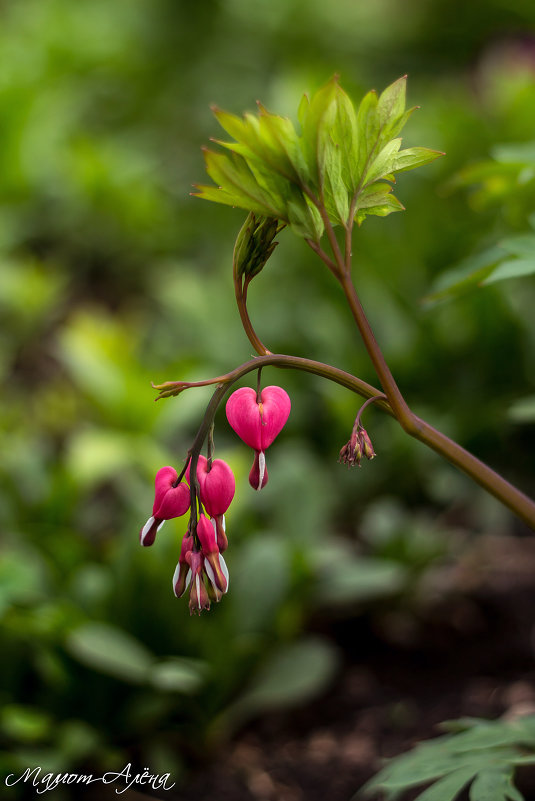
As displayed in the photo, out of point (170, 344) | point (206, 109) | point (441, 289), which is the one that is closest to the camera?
point (441, 289)

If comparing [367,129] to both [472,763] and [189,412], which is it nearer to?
[472,763]

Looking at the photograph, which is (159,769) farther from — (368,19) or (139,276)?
(368,19)

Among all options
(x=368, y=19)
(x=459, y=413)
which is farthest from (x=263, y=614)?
(x=368, y=19)

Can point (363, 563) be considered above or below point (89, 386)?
below

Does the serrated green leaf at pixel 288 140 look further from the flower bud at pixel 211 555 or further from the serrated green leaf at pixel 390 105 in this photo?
the flower bud at pixel 211 555

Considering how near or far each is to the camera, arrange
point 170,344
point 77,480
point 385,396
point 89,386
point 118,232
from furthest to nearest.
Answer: point 118,232, point 170,344, point 89,386, point 77,480, point 385,396

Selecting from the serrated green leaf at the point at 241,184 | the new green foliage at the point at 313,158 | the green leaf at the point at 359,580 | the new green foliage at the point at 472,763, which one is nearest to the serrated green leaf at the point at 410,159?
the new green foliage at the point at 313,158

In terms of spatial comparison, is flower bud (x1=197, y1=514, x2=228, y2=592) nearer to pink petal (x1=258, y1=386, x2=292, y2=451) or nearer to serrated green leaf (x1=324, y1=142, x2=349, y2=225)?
pink petal (x1=258, y1=386, x2=292, y2=451)

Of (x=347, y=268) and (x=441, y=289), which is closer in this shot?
(x=347, y=268)

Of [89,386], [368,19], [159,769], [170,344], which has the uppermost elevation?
[368,19]
